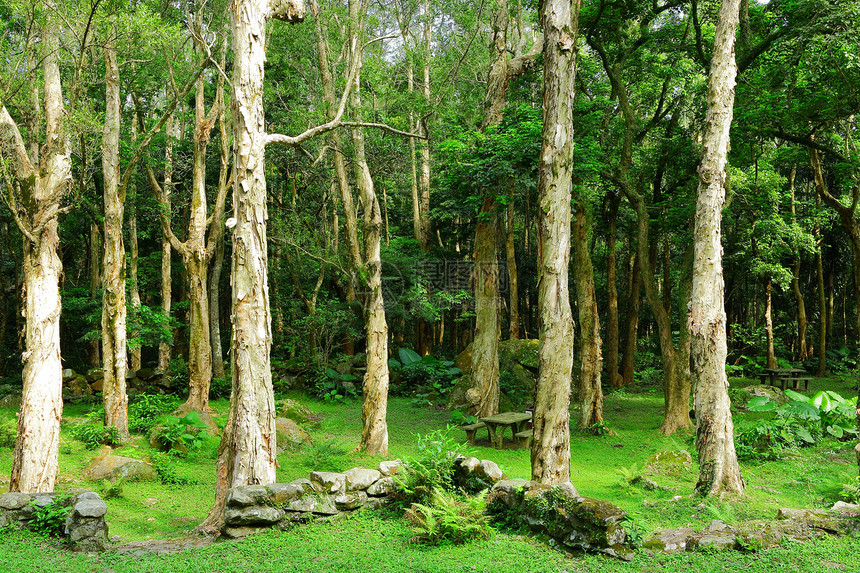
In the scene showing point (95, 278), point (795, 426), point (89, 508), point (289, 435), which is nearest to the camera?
point (89, 508)

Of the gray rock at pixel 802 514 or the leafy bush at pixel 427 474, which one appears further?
the leafy bush at pixel 427 474

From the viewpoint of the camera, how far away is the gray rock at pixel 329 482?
232 inches

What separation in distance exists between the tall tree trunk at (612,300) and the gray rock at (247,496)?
14.2m

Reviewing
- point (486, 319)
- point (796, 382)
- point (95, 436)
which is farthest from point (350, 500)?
point (796, 382)

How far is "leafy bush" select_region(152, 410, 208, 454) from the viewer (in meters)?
10.3

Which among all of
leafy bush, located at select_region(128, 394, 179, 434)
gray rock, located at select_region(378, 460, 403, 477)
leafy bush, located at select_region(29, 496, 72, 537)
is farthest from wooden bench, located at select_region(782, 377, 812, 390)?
leafy bush, located at select_region(29, 496, 72, 537)

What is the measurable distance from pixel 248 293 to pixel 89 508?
2538 mm

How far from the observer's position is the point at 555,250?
Result: 23.1 ft

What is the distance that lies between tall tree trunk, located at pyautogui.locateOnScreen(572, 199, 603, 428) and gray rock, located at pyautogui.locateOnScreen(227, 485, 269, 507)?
27.6ft

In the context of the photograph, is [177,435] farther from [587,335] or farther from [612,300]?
[612,300]

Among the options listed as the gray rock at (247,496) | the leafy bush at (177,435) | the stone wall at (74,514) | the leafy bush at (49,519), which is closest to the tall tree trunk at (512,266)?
the leafy bush at (177,435)

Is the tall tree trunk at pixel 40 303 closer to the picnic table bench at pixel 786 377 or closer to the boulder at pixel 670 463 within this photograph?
the boulder at pixel 670 463

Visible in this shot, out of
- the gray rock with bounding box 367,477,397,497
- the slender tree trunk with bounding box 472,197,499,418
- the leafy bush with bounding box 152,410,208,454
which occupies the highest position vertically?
the slender tree trunk with bounding box 472,197,499,418

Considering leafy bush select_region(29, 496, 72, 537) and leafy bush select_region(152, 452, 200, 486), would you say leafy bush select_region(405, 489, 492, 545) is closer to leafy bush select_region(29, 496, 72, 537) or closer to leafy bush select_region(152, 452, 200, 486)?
leafy bush select_region(29, 496, 72, 537)
